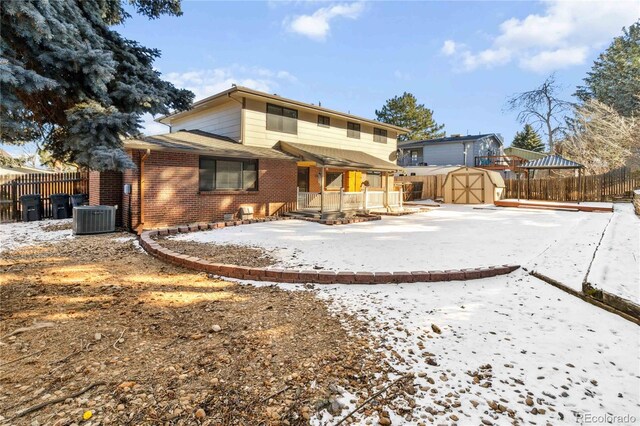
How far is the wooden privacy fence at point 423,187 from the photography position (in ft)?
82.7

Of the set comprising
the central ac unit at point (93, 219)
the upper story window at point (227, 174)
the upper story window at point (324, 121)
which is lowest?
the central ac unit at point (93, 219)

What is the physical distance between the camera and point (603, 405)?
2270 millimetres

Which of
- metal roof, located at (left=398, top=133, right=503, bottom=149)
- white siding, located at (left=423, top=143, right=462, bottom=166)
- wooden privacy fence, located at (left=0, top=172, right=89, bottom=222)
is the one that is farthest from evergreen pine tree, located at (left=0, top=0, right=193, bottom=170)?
metal roof, located at (left=398, top=133, right=503, bottom=149)

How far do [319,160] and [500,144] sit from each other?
104 feet

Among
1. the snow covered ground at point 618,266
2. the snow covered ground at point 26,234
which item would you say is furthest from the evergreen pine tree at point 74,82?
the snow covered ground at point 618,266

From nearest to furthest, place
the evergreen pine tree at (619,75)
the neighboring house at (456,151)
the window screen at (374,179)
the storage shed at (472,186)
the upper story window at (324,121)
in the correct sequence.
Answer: the upper story window at (324,121) → the window screen at (374,179) → the storage shed at (472,186) → the evergreen pine tree at (619,75) → the neighboring house at (456,151)

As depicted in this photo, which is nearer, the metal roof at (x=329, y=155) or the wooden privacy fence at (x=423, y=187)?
the metal roof at (x=329, y=155)

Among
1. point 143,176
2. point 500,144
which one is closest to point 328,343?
point 143,176

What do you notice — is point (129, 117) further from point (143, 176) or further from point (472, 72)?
point (472, 72)

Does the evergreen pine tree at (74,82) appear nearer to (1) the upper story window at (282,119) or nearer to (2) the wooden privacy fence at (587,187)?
(1) the upper story window at (282,119)

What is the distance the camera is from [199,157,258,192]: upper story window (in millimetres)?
11930

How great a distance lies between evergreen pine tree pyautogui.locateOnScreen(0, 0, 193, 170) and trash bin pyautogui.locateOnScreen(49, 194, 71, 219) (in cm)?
906

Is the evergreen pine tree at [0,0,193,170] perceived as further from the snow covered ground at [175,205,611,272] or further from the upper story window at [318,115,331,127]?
the upper story window at [318,115,331,127]

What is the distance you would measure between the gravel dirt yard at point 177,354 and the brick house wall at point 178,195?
5.60 m
